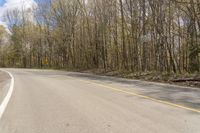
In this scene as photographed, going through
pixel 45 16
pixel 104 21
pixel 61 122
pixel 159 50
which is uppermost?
pixel 45 16

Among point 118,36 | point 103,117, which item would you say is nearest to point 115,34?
point 118,36

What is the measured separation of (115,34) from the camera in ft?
134

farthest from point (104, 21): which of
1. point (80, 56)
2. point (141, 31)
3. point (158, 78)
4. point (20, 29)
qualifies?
point (20, 29)

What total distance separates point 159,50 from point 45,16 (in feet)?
116

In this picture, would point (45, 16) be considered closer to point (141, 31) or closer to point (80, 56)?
point (80, 56)

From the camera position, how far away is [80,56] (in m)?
54.0

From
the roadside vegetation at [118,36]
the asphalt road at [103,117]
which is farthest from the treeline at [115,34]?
the asphalt road at [103,117]

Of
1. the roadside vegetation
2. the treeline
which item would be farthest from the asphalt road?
the treeline

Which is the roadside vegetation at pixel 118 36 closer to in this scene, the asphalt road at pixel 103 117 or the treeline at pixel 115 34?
the treeline at pixel 115 34

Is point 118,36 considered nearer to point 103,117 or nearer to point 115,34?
point 115,34

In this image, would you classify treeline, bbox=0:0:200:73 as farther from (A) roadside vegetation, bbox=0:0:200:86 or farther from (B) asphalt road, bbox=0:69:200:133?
(B) asphalt road, bbox=0:69:200:133

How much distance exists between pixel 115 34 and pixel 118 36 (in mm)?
1918

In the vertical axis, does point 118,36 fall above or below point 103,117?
above

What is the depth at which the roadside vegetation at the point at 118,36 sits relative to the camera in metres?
30.1
